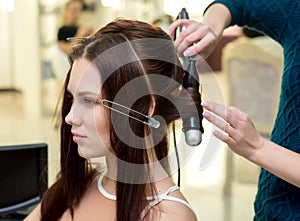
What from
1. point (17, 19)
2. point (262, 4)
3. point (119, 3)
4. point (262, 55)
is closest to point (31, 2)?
point (17, 19)

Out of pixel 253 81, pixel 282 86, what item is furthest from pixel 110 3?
pixel 282 86

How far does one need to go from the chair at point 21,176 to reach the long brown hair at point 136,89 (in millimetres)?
363

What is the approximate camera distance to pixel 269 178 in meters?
1.07

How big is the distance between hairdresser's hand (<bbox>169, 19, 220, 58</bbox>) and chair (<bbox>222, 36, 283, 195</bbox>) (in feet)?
7.63

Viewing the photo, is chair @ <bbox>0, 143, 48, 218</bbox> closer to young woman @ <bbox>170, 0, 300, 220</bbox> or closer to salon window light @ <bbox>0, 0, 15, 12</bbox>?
young woman @ <bbox>170, 0, 300, 220</bbox>

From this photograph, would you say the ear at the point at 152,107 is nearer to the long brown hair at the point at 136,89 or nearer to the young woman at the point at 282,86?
the long brown hair at the point at 136,89

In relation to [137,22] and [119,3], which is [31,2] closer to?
[119,3]

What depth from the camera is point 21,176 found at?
1.30 metres

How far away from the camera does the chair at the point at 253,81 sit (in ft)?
11.0

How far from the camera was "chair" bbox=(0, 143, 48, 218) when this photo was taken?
127 cm

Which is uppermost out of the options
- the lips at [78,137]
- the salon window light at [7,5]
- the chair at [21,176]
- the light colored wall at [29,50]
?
the lips at [78,137]

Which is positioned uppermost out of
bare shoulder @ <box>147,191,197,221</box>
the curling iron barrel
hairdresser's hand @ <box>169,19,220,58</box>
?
hairdresser's hand @ <box>169,19,220,58</box>

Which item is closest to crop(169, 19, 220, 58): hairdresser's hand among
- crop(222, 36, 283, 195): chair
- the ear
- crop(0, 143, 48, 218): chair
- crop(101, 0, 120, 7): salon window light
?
the ear

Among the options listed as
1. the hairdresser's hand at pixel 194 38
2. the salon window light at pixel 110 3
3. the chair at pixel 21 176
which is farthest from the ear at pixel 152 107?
the salon window light at pixel 110 3
